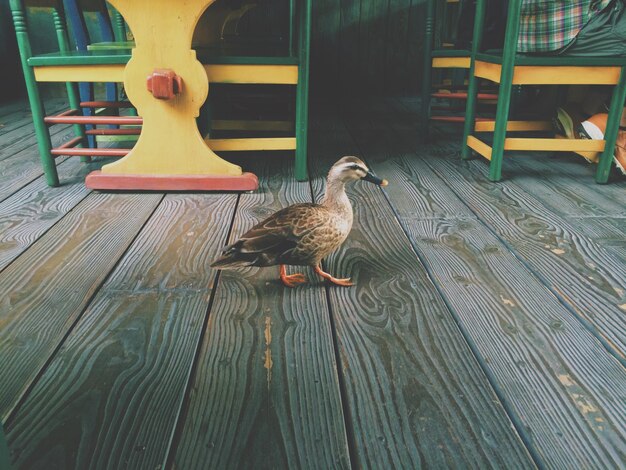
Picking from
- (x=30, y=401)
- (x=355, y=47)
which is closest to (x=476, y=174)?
(x=30, y=401)

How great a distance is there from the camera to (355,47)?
189 inches

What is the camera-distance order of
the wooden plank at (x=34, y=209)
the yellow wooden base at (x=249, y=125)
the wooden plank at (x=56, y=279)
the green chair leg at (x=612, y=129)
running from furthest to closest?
the yellow wooden base at (x=249, y=125) → the green chair leg at (x=612, y=129) → the wooden plank at (x=34, y=209) → the wooden plank at (x=56, y=279)

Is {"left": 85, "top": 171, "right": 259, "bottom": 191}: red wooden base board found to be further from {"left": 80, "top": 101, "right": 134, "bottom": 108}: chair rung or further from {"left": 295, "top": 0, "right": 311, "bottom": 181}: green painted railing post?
{"left": 80, "top": 101, "right": 134, "bottom": 108}: chair rung

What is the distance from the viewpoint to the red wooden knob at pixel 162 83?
1.95m

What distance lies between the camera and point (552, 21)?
2.18 m

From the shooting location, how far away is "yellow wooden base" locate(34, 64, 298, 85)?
204cm

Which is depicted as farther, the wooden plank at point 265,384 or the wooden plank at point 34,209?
the wooden plank at point 34,209

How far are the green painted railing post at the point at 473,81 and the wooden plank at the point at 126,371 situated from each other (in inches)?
65.6

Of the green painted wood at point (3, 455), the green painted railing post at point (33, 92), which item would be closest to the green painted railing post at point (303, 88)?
the green painted railing post at point (33, 92)

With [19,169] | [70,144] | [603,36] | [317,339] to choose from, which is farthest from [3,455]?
[603,36]

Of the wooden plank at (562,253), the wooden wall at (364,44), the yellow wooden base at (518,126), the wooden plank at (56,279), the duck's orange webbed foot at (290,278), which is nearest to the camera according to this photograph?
the wooden plank at (56,279)

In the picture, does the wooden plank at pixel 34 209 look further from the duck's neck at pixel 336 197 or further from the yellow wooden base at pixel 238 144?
the duck's neck at pixel 336 197

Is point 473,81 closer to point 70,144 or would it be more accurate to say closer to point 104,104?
point 104,104

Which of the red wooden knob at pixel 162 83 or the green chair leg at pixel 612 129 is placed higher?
the red wooden knob at pixel 162 83
